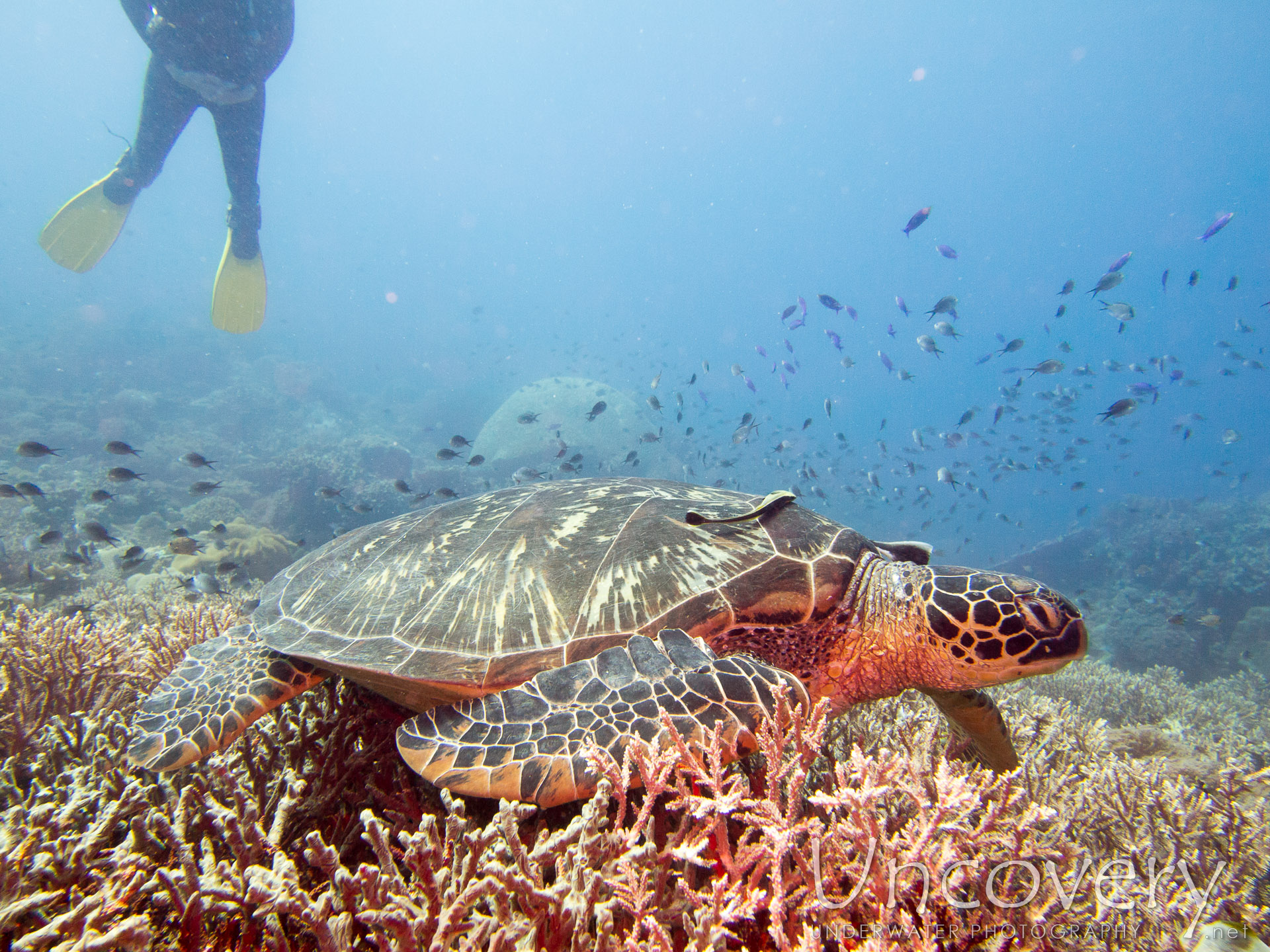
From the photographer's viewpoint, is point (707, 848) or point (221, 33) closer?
point (707, 848)

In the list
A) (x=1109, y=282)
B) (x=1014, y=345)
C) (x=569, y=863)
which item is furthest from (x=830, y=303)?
(x=569, y=863)

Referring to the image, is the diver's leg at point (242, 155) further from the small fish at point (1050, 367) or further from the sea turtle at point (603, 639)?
the small fish at point (1050, 367)

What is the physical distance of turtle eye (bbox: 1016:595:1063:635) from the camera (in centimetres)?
182

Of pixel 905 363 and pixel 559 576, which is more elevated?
pixel 905 363

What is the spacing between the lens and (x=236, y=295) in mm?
9555

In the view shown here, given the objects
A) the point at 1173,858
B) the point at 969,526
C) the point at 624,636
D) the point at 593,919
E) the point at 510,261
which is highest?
the point at 510,261

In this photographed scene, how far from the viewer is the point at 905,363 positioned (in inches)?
4055

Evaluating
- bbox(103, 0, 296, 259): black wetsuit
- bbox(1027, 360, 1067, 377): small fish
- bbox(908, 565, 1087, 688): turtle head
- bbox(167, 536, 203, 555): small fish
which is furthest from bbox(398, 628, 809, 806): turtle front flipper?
bbox(1027, 360, 1067, 377): small fish

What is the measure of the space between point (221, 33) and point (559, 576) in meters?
8.28

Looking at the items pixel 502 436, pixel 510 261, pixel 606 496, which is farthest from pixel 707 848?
pixel 510 261

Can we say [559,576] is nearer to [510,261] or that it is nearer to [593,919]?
[593,919]

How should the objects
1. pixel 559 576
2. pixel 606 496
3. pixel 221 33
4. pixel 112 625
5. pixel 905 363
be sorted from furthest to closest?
pixel 905 363 < pixel 221 33 < pixel 112 625 < pixel 606 496 < pixel 559 576

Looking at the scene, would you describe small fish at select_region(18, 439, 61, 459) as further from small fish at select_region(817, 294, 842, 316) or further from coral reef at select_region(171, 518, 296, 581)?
small fish at select_region(817, 294, 842, 316)

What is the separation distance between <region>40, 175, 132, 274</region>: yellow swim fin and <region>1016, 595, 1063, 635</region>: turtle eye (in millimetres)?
13468
